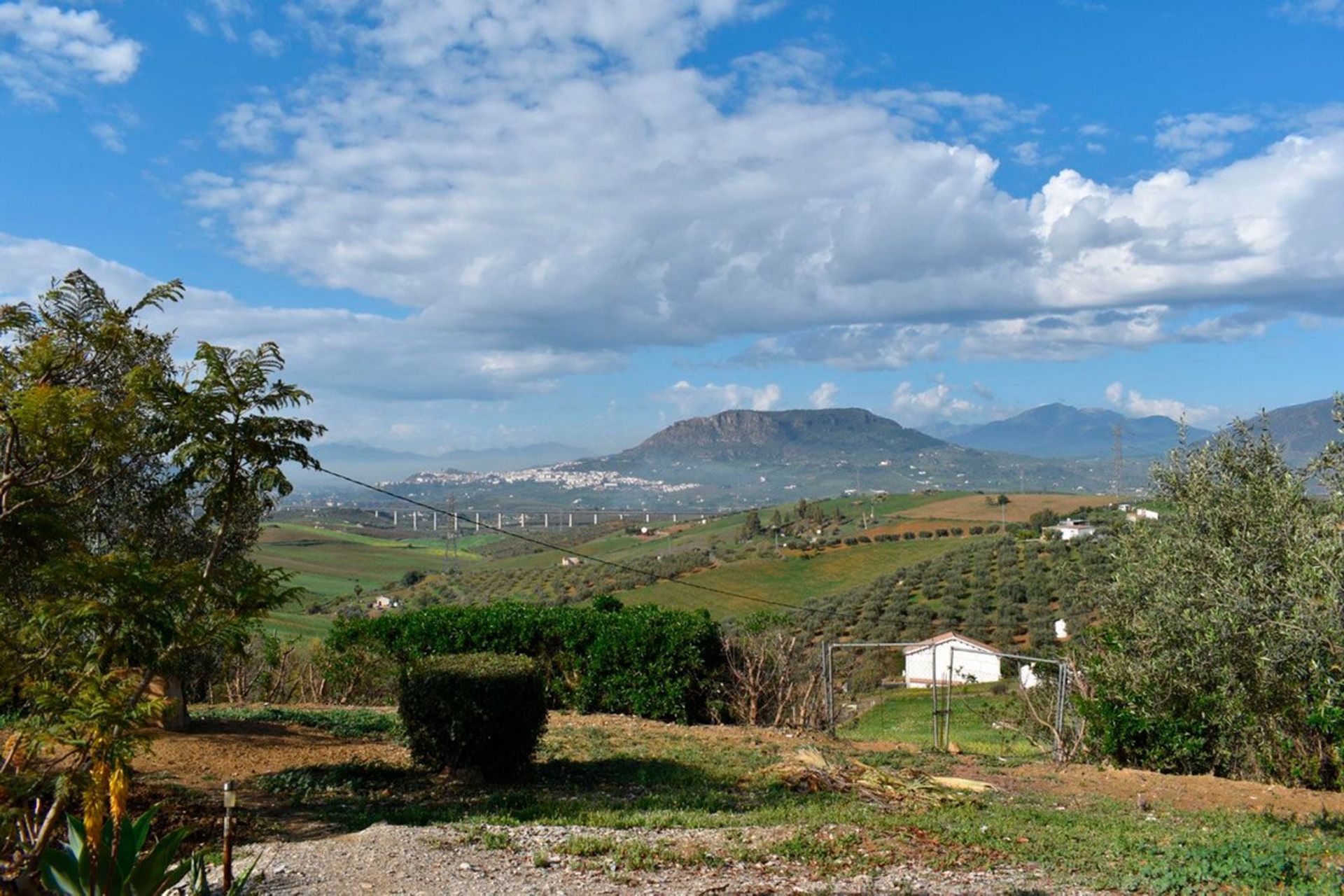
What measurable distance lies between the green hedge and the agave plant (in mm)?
10722

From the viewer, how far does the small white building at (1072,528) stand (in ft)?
180

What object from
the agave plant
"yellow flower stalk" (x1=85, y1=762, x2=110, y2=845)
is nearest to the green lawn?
"yellow flower stalk" (x1=85, y1=762, x2=110, y2=845)

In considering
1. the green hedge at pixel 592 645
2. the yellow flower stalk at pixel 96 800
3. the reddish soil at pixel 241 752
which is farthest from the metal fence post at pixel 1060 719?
the yellow flower stalk at pixel 96 800

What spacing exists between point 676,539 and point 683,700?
267 ft

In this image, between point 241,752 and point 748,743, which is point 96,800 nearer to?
point 241,752

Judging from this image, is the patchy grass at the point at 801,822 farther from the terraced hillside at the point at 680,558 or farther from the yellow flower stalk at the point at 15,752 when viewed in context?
the terraced hillside at the point at 680,558

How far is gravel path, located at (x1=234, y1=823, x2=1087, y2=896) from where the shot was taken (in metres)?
6.71

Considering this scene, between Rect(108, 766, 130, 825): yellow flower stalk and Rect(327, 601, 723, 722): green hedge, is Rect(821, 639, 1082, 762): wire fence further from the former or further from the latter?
Rect(108, 766, 130, 825): yellow flower stalk

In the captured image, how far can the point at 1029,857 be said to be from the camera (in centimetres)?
789

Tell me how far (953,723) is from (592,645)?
1320 cm

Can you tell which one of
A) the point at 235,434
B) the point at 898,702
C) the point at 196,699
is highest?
the point at 235,434

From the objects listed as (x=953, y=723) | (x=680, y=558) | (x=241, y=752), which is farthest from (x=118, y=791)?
(x=680, y=558)

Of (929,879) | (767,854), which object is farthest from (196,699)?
(929,879)

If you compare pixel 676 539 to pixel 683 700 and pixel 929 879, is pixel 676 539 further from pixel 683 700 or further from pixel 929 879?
pixel 929 879
